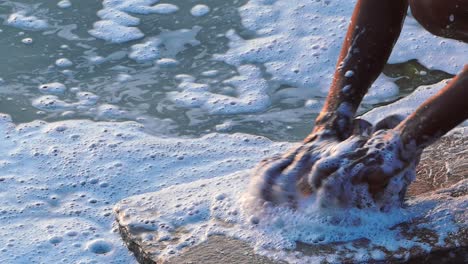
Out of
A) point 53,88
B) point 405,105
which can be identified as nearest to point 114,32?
point 53,88

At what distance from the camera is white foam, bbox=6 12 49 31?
4.59 m

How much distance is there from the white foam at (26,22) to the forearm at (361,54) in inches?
89.7

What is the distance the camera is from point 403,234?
8.29ft

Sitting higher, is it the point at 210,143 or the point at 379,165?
the point at 379,165

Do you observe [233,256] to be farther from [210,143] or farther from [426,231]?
[210,143]

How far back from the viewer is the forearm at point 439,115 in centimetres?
246

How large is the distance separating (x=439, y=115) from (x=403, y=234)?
1.21 ft

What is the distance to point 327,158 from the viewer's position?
102 inches

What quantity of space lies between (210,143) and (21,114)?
35.5 inches

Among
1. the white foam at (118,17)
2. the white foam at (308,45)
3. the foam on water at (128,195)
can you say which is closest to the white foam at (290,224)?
the foam on water at (128,195)

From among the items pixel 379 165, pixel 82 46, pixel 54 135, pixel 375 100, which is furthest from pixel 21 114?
pixel 379 165

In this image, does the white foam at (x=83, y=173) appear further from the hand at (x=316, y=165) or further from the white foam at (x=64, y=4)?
the white foam at (x=64, y=4)

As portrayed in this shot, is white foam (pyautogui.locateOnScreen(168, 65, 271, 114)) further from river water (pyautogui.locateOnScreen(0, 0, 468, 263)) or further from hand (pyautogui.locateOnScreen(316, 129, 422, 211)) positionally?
hand (pyautogui.locateOnScreen(316, 129, 422, 211))

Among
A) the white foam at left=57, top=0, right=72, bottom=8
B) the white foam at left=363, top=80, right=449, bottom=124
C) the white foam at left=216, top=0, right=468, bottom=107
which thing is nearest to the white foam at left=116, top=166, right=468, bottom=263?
the white foam at left=363, top=80, right=449, bottom=124
